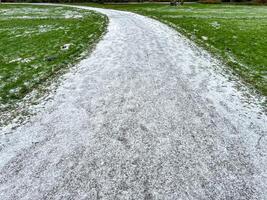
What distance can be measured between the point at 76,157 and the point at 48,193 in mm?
1566

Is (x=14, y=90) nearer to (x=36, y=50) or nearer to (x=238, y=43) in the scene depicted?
(x=36, y=50)

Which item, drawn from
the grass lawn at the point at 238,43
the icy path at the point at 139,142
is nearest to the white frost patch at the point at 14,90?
the icy path at the point at 139,142

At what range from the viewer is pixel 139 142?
920 centimetres

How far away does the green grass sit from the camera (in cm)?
1447

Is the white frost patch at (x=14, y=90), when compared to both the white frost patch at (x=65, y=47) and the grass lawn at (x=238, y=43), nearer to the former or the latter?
the white frost patch at (x=65, y=47)

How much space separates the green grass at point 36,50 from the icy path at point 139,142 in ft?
6.45

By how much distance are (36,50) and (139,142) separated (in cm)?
1461

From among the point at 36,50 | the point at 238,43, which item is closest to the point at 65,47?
the point at 36,50

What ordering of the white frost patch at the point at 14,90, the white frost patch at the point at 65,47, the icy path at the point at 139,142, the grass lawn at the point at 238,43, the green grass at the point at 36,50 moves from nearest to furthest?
1. the icy path at the point at 139,142
2. the white frost patch at the point at 14,90
3. the green grass at the point at 36,50
4. the grass lawn at the point at 238,43
5. the white frost patch at the point at 65,47

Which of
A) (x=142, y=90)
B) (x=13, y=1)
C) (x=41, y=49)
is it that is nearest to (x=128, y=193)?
(x=142, y=90)

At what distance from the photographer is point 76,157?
855cm

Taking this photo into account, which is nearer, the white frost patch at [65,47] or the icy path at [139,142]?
the icy path at [139,142]

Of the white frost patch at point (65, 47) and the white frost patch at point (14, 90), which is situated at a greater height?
the white frost patch at point (65, 47)

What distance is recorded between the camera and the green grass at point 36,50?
14470 mm
